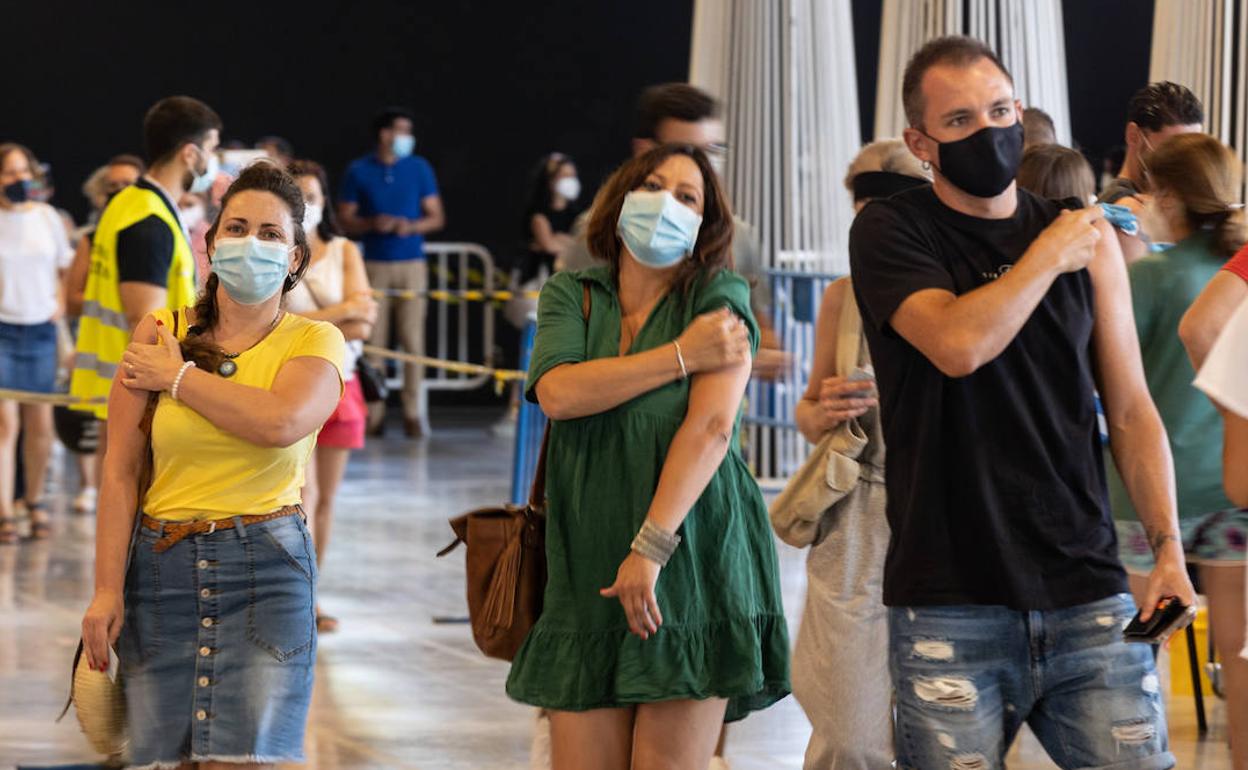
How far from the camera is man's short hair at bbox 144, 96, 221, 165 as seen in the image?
6.21 meters

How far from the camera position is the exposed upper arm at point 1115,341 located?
302 cm

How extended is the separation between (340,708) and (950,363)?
3684mm

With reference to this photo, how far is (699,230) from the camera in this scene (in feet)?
12.0

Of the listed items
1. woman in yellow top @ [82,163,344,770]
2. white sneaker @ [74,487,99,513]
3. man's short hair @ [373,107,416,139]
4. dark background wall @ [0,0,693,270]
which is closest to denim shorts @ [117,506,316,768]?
woman in yellow top @ [82,163,344,770]

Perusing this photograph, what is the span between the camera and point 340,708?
6117 mm

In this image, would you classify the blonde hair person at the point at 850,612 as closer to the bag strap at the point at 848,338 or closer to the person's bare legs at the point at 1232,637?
the bag strap at the point at 848,338

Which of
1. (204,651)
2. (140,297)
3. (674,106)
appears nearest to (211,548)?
(204,651)

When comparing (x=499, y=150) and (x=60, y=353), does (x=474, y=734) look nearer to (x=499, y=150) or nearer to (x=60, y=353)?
(x=60, y=353)

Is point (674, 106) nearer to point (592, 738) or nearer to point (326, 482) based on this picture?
point (592, 738)

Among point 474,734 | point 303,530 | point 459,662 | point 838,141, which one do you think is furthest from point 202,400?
point 838,141

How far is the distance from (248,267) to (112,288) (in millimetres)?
2939

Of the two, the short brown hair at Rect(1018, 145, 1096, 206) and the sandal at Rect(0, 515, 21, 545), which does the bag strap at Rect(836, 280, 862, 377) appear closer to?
the short brown hair at Rect(1018, 145, 1096, 206)

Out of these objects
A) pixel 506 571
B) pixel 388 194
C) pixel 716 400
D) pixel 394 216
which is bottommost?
pixel 506 571

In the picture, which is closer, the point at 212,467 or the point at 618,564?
the point at 618,564
